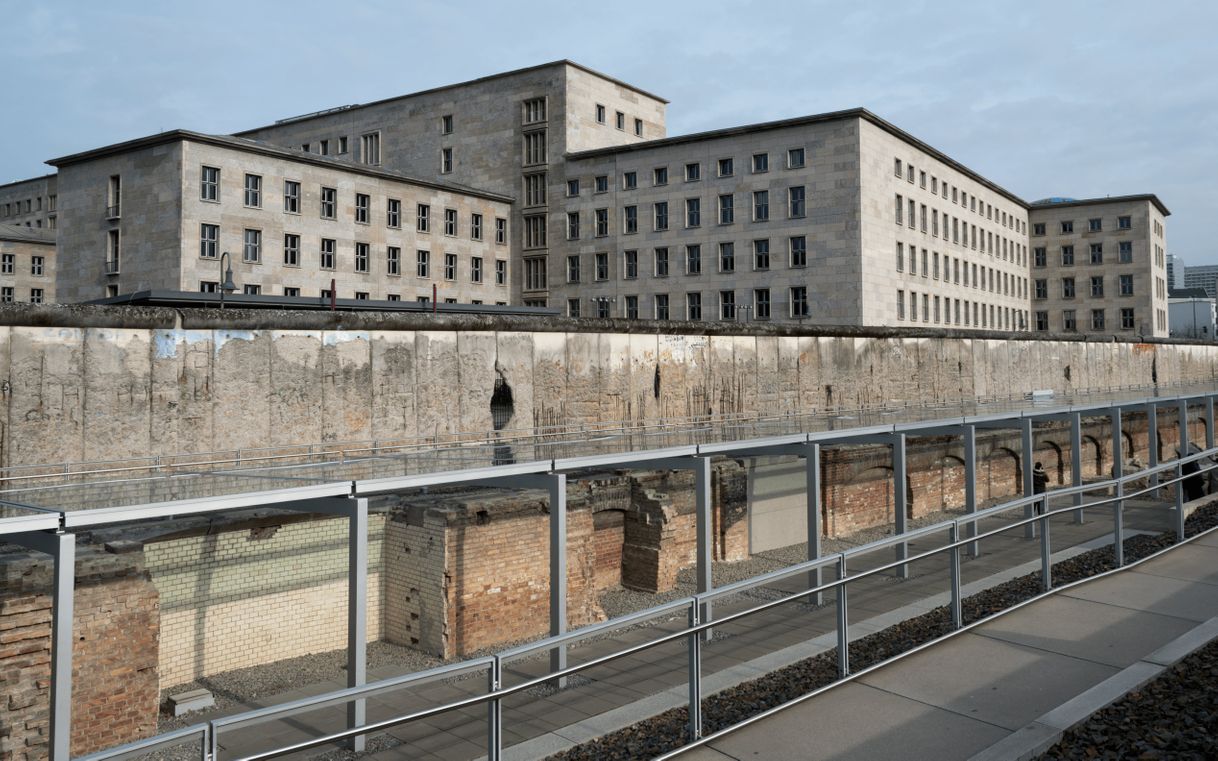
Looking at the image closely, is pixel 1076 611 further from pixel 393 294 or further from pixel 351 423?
pixel 393 294

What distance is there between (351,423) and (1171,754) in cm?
1431

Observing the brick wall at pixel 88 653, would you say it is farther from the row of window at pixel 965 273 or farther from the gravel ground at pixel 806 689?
the row of window at pixel 965 273

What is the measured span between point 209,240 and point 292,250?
3922 millimetres

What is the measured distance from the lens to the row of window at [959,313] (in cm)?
4875

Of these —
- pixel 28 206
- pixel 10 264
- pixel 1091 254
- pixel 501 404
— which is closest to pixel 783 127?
pixel 501 404

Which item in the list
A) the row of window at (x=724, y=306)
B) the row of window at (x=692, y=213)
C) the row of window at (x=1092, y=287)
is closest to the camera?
the row of window at (x=692, y=213)

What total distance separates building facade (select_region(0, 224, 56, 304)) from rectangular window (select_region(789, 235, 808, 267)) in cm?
4474

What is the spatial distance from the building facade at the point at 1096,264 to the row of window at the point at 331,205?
4637 cm

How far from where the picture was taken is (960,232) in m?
56.3

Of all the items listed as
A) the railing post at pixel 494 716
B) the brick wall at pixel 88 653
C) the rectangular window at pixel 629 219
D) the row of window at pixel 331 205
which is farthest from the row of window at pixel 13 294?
the railing post at pixel 494 716

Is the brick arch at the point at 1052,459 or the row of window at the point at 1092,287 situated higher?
the row of window at the point at 1092,287

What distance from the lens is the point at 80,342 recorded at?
1439 cm

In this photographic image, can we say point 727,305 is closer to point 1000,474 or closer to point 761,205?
point 761,205

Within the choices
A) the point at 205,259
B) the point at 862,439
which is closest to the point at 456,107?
the point at 205,259
